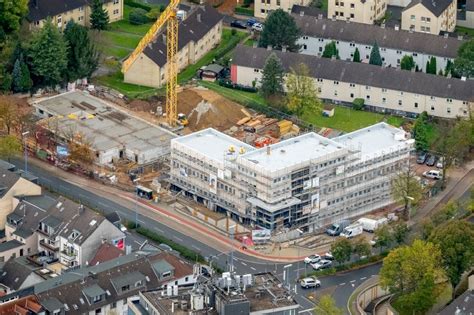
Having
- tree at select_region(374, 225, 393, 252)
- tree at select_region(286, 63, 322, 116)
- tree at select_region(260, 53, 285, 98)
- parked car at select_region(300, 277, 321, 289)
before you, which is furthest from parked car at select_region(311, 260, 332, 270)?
tree at select_region(260, 53, 285, 98)

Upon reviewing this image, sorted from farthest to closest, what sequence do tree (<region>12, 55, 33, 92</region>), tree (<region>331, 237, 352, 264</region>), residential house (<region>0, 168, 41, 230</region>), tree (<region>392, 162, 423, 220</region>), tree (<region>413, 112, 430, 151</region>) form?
tree (<region>12, 55, 33, 92</region>) < tree (<region>413, 112, 430, 151</region>) < tree (<region>392, 162, 423, 220</region>) < residential house (<region>0, 168, 41, 230</region>) < tree (<region>331, 237, 352, 264</region>)

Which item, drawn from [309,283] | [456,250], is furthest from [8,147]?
[456,250]

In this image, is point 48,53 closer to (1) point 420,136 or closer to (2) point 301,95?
(2) point 301,95

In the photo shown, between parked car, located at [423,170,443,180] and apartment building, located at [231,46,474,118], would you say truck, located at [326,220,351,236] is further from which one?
apartment building, located at [231,46,474,118]

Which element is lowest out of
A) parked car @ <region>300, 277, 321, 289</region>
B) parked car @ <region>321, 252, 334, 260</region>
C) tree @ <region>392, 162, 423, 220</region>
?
parked car @ <region>300, 277, 321, 289</region>

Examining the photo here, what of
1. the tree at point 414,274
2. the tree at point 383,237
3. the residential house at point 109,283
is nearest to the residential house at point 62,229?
the residential house at point 109,283

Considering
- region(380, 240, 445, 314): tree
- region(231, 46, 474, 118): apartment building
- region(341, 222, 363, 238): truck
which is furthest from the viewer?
region(231, 46, 474, 118): apartment building

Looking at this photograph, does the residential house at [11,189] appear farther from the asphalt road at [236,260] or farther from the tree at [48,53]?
the tree at [48,53]

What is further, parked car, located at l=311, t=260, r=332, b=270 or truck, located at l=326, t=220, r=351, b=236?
→ truck, located at l=326, t=220, r=351, b=236
